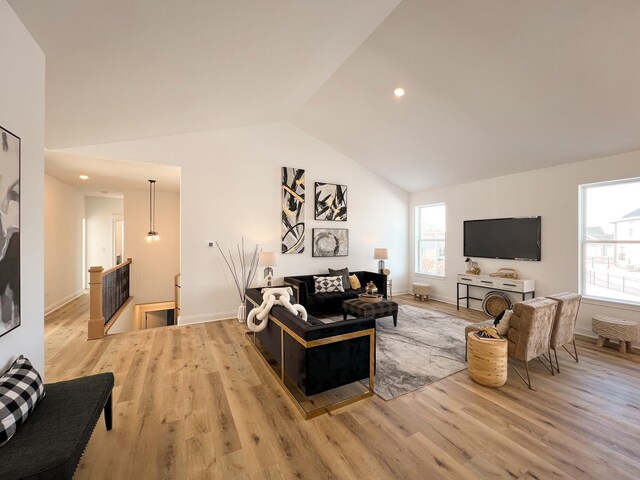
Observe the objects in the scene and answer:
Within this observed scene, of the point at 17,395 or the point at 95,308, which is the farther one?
the point at 95,308

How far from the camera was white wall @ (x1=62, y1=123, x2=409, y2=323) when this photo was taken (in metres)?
4.57

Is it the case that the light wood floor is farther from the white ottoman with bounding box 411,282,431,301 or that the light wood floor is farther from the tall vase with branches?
the white ottoman with bounding box 411,282,431,301

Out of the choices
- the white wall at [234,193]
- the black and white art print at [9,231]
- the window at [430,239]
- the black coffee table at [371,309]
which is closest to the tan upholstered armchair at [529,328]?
the black coffee table at [371,309]

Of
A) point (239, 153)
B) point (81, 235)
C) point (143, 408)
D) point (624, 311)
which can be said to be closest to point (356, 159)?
point (239, 153)

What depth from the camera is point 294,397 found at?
2.42 metres

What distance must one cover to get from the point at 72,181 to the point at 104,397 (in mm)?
5756

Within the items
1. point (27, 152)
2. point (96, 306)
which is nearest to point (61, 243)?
point (96, 306)

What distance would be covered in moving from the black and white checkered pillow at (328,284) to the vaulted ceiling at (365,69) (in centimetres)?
302

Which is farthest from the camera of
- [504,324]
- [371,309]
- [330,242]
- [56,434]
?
[330,242]

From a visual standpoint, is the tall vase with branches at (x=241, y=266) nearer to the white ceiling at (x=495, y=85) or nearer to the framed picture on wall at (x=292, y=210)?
the framed picture on wall at (x=292, y=210)

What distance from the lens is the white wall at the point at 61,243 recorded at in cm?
510

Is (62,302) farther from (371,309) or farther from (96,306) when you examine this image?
(371,309)

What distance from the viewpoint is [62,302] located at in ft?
18.5

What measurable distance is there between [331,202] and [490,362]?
13.7 feet
